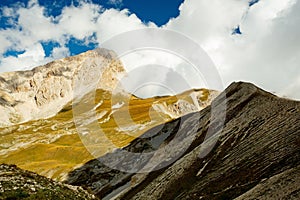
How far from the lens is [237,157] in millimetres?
47688

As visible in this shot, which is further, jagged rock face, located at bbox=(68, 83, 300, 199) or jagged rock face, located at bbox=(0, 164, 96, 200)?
jagged rock face, located at bbox=(68, 83, 300, 199)

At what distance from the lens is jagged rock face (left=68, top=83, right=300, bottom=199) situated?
37147 millimetres

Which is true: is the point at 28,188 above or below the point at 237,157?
above

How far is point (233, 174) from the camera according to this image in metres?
43.8

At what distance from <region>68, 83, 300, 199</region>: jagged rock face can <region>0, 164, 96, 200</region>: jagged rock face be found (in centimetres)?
1790

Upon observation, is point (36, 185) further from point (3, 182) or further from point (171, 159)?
point (171, 159)

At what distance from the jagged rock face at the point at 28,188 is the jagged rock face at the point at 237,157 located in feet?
58.7

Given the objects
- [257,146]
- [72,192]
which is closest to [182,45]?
[257,146]

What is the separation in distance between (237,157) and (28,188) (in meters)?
29.2

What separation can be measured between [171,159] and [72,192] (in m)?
37.1

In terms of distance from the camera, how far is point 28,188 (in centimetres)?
2984

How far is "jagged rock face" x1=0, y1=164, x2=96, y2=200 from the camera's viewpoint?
2758cm

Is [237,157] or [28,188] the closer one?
[28,188]

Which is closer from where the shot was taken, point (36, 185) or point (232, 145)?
point (36, 185)
